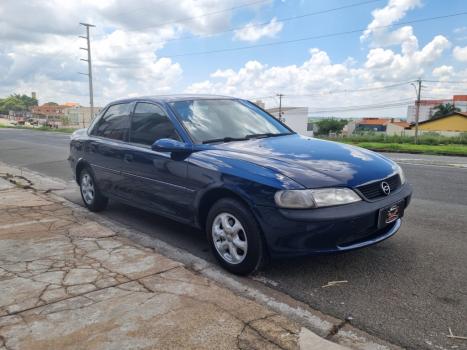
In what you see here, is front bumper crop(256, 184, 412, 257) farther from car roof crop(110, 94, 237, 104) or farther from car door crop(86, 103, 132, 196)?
car door crop(86, 103, 132, 196)

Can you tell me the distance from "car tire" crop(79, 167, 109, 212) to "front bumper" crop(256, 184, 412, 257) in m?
3.22

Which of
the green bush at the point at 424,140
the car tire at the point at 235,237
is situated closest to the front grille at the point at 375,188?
the car tire at the point at 235,237

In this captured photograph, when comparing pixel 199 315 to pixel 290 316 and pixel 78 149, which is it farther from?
pixel 78 149

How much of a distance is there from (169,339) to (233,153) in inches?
70.7

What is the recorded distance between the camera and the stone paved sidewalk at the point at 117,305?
8.75 feet

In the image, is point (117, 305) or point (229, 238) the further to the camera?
point (229, 238)

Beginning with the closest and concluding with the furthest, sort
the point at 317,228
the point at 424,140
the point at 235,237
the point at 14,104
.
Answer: the point at 317,228
the point at 235,237
the point at 424,140
the point at 14,104

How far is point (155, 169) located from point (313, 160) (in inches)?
66.7

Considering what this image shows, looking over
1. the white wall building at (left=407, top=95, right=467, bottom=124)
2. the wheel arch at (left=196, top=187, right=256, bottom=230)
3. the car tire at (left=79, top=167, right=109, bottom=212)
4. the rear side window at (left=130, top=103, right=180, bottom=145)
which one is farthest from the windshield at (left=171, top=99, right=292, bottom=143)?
the white wall building at (left=407, top=95, right=467, bottom=124)

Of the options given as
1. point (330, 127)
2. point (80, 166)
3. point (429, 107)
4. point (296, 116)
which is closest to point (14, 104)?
point (296, 116)

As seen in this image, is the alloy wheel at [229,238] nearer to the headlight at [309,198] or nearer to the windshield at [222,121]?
the headlight at [309,198]

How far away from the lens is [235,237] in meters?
3.71

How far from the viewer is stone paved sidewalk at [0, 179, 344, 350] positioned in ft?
8.75

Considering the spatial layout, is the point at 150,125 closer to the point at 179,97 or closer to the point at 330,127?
the point at 179,97
